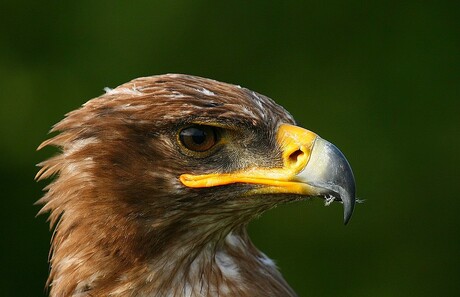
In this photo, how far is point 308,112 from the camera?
666 centimetres

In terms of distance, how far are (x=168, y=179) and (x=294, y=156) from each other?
42 cm

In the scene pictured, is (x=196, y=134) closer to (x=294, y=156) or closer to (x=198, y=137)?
(x=198, y=137)

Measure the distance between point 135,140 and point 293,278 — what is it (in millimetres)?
3206

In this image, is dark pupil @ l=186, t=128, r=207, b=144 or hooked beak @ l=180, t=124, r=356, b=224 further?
dark pupil @ l=186, t=128, r=207, b=144

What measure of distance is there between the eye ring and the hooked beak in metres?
0.09

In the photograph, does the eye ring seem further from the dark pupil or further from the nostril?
the nostril

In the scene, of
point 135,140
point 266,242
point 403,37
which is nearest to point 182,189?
point 135,140

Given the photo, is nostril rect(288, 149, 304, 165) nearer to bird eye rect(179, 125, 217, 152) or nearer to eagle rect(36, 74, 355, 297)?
eagle rect(36, 74, 355, 297)

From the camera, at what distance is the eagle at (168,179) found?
11.7 feet

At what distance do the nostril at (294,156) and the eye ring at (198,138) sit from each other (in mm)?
249

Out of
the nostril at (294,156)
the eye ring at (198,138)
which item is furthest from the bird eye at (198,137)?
the nostril at (294,156)

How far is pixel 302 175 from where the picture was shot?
3498mm

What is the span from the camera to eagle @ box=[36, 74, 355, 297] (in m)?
3.56

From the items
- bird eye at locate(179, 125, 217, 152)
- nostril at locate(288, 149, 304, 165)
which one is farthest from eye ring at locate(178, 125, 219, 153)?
nostril at locate(288, 149, 304, 165)
